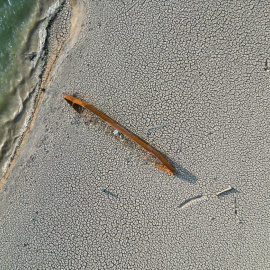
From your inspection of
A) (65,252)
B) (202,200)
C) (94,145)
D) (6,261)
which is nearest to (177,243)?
(202,200)

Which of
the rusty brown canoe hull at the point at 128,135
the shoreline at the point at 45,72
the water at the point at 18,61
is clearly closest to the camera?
the rusty brown canoe hull at the point at 128,135

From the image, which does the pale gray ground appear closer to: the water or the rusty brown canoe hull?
the rusty brown canoe hull

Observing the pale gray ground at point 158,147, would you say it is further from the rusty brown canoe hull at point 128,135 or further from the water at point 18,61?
the water at point 18,61

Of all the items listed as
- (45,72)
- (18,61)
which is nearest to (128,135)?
(45,72)

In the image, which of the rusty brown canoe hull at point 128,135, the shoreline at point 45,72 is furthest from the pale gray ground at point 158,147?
the shoreline at point 45,72

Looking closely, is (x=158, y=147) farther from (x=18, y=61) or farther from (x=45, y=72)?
(x=18, y=61)

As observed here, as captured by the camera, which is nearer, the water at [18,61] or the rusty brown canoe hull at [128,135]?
the rusty brown canoe hull at [128,135]

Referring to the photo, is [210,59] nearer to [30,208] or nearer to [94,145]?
[94,145]

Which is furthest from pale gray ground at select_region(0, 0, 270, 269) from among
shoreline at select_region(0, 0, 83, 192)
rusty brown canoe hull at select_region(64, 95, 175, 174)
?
shoreline at select_region(0, 0, 83, 192)
